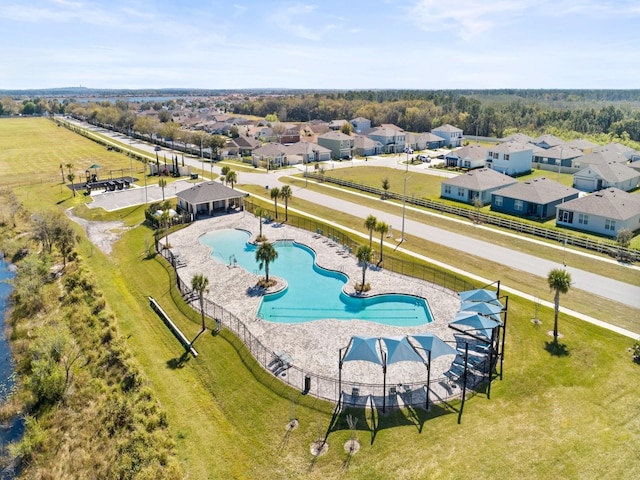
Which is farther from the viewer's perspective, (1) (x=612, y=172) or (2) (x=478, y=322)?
(1) (x=612, y=172)

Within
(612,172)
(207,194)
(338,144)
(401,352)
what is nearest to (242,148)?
(338,144)

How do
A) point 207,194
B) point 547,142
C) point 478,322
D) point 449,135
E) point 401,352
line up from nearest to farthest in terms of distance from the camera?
point 401,352 < point 478,322 < point 207,194 < point 547,142 < point 449,135

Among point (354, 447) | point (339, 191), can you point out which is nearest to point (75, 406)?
point (354, 447)

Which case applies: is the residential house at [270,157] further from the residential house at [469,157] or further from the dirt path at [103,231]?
the dirt path at [103,231]

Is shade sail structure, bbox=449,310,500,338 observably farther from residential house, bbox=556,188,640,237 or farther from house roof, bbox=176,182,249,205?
house roof, bbox=176,182,249,205

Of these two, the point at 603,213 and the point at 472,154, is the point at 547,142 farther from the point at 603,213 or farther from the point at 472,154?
the point at 603,213

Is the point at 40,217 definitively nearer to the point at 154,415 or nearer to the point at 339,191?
the point at 154,415

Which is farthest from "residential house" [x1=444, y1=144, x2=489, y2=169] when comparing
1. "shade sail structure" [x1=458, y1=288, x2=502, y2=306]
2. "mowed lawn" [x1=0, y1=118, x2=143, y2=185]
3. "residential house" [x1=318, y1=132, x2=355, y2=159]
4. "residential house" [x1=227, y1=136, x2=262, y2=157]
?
"shade sail structure" [x1=458, y1=288, x2=502, y2=306]
